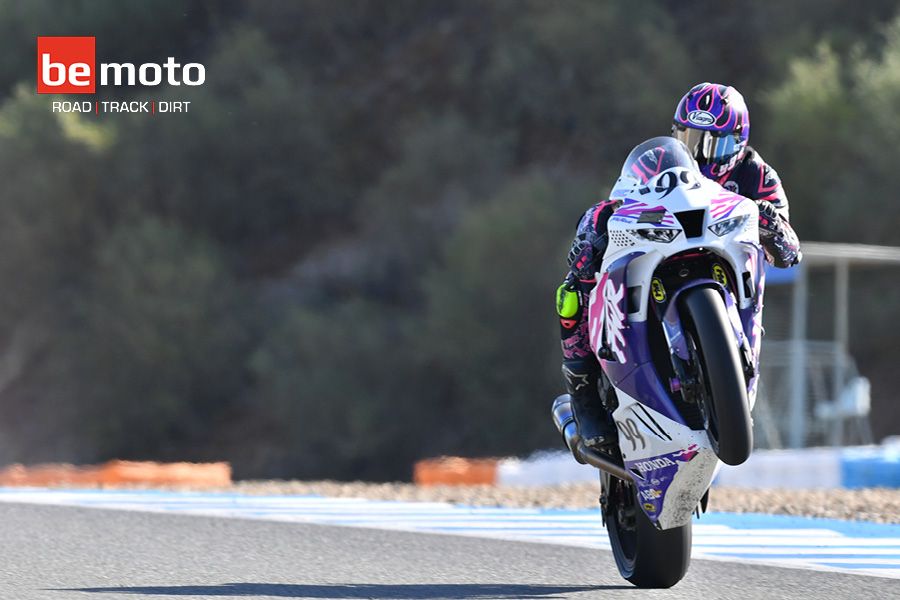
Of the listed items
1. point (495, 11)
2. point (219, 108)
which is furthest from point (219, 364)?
point (495, 11)

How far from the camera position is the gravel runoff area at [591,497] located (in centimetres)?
925

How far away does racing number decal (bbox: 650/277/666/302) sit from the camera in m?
5.52

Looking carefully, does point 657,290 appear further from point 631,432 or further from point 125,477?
point 125,477

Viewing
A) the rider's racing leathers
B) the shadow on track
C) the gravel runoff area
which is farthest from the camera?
the gravel runoff area

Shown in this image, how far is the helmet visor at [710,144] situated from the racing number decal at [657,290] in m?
0.78

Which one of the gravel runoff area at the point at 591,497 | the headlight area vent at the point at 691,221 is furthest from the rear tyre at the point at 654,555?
the gravel runoff area at the point at 591,497

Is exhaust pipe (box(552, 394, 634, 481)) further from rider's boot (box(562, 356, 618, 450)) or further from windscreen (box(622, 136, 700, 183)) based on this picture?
windscreen (box(622, 136, 700, 183))

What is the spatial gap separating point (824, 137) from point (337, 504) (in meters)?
22.9

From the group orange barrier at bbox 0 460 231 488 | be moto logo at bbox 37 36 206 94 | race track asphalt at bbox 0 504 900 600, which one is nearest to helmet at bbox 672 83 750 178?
race track asphalt at bbox 0 504 900 600

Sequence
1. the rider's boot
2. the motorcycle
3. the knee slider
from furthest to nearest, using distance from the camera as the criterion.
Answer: the knee slider
the rider's boot
the motorcycle

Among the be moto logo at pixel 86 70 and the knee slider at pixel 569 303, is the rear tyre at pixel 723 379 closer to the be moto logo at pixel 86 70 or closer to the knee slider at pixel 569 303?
the knee slider at pixel 569 303

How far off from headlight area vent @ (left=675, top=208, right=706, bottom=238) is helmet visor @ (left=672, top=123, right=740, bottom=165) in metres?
0.67

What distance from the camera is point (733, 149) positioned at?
19.9 feet

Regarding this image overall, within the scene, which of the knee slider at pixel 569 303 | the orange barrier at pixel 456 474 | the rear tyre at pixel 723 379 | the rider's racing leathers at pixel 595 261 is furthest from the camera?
the orange barrier at pixel 456 474
